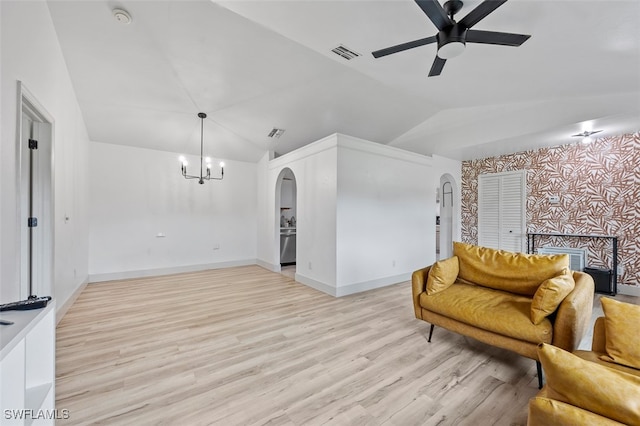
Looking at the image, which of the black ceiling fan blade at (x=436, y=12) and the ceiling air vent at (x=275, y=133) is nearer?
the black ceiling fan blade at (x=436, y=12)

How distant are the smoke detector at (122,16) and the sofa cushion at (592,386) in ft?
13.6

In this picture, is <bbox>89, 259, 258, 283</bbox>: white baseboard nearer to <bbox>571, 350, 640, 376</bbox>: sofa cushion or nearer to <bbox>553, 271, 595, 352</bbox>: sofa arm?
<bbox>553, 271, 595, 352</bbox>: sofa arm

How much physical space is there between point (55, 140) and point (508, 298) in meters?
5.24

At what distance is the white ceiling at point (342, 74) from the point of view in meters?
2.33

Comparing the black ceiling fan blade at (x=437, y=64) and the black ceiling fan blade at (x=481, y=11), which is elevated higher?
the black ceiling fan blade at (x=437, y=64)

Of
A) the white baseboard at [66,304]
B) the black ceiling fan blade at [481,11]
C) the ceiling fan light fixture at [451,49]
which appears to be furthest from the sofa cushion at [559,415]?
the white baseboard at [66,304]

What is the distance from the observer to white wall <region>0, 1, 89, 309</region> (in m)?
1.89

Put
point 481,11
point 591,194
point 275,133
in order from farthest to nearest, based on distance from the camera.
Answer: point 275,133 → point 591,194 → point 481,11

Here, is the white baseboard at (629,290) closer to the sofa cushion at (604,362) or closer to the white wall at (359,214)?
the white wall at (359,214)

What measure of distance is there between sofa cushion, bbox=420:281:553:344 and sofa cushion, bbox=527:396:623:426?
1380 mm

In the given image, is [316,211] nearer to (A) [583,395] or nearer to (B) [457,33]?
(B) [457,33]

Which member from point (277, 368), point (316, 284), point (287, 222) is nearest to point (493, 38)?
point (277, 368)

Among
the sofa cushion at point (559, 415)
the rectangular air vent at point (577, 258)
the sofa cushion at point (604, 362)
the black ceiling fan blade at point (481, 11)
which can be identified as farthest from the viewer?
the rectangular air vent at point (577, 258)

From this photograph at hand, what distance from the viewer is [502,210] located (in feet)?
A: 18.8
